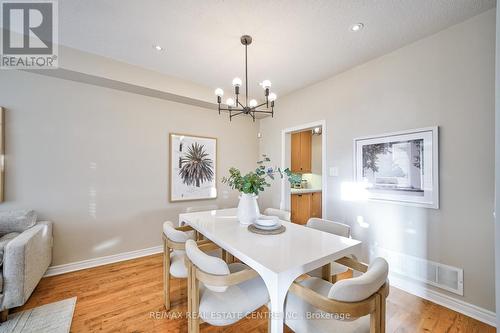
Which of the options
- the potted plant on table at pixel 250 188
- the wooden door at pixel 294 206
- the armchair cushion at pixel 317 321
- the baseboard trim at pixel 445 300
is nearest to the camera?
the armchair cushion at pixel 317 321

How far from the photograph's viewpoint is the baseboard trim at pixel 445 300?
168cm

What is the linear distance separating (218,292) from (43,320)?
162 cm

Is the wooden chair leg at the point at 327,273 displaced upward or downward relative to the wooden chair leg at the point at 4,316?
upward

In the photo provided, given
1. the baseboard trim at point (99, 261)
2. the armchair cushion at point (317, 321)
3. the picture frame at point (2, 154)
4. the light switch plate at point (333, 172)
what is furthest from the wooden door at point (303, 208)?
the picture frame at point (2, 154)

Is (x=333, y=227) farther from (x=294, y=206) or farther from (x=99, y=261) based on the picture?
(x=99, y=261)

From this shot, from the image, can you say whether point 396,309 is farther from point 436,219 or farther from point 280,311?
point 280,311

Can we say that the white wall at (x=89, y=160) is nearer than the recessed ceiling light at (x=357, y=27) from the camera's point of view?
No

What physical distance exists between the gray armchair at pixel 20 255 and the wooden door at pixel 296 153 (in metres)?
3.74

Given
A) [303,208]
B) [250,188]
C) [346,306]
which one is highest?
[250,188]

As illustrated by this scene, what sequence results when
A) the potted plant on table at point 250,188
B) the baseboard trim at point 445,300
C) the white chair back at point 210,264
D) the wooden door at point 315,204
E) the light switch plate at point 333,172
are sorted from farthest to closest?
1. the wooden door at point 315,204
2. the light switch plate at point 333,172
3. the potted plant on table at point 250,188
4. the baseboard trim at point 445,300
5. the white chair back at point 210,264

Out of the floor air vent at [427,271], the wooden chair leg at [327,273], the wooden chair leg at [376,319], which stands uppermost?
the wooden chair leg at [376,319]

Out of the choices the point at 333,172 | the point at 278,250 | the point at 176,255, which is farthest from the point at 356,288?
the point at 333,172

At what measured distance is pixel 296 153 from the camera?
169 inches

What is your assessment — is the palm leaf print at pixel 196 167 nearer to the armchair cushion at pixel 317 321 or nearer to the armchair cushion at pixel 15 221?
the armchair cushion at pixel 15 221
